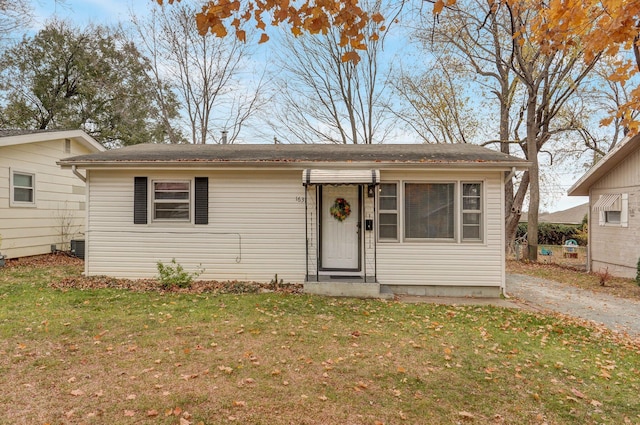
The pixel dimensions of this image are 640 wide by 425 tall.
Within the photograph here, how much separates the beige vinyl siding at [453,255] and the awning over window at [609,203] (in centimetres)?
617

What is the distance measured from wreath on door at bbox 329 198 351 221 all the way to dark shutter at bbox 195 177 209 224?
2.75 meters

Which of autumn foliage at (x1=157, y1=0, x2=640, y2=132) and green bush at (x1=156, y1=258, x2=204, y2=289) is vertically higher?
autumn foliage at (x1=157, y1=0, x2=640, y2=132)

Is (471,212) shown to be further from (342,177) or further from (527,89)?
(527,89)

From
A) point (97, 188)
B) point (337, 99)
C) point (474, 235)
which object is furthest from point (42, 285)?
point (337, 99)

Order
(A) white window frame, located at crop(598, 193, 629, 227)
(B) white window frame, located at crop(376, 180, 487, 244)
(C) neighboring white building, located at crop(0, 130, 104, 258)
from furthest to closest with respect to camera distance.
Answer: (A) white window frame, located at crop(598, 193, 629, 227) → (C) neighboring white building, located at crop(0, 130, 104, 258) → (B) white window frame, located at crop(376, 180, 487, 244)

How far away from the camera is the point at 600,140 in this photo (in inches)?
765

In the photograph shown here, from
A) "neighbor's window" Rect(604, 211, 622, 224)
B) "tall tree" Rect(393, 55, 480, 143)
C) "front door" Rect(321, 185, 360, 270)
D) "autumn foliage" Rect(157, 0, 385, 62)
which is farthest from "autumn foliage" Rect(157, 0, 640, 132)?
"tall tree" Rect(393, 55, 480, 143)

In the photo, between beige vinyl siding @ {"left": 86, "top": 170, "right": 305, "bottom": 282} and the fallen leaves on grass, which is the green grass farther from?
beige vinyl siding @ {"left": 86, "top": 170, "right": 305, "bottom": 282}

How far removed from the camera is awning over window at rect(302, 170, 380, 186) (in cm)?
696

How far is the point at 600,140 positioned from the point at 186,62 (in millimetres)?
22523

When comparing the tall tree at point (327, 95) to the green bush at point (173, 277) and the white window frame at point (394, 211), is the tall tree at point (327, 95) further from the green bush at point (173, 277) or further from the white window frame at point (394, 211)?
the green bush at point (173, 277)

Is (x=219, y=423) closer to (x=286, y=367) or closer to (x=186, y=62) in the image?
(x=286, y=367)

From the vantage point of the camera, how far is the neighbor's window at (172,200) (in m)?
7.88

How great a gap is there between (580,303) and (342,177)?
5615 millimetres
